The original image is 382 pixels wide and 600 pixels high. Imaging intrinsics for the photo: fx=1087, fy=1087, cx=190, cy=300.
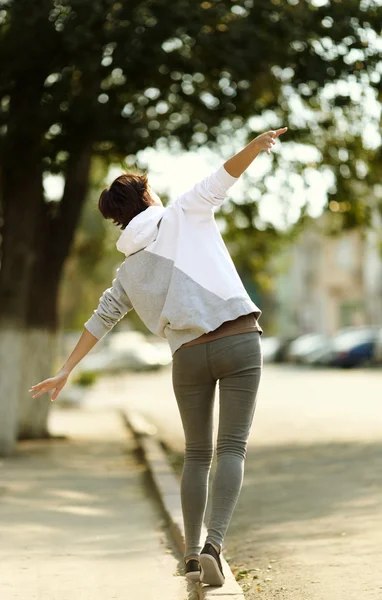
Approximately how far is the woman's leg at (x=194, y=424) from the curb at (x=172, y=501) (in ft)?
0.81

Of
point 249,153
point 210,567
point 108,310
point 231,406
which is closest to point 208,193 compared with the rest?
point 249,153

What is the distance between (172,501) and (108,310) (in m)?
3.19

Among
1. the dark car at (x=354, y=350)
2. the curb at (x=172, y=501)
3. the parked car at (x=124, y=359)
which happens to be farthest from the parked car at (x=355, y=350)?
the curb at (x=172, y=501)

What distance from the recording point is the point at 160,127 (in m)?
12.9

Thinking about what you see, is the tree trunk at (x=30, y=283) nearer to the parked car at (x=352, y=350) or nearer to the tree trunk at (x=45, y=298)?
the tree trunk at (x=45, y=298)

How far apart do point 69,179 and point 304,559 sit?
9.38 meters

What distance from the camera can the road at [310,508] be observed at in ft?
17.6

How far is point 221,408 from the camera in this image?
478 centimetres

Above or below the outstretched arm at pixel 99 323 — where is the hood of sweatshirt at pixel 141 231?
above

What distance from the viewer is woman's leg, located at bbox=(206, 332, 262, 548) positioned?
184 inches

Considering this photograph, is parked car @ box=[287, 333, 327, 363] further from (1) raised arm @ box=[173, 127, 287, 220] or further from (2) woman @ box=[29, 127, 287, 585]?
(1) raised arm @ box=[173, 127, 287, 220]

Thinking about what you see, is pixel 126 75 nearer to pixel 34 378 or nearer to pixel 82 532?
pixel 34 378

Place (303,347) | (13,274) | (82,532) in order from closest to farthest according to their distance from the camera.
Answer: (82,532), (13,274), (303,347)

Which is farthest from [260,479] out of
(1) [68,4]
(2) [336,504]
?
(1) [68,4]
